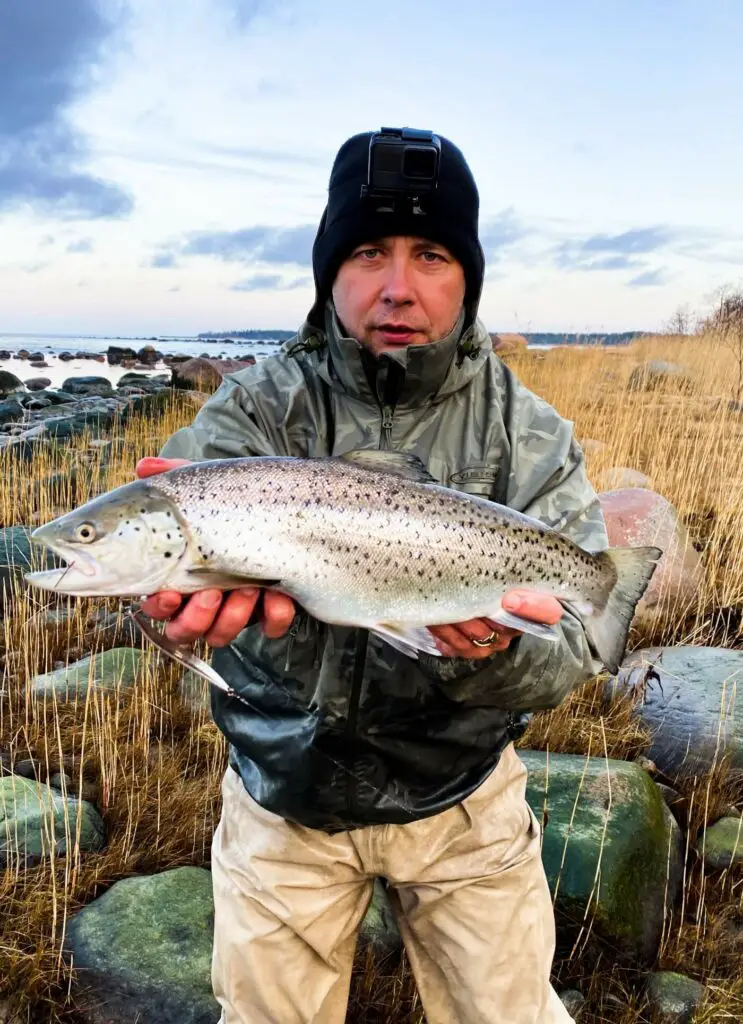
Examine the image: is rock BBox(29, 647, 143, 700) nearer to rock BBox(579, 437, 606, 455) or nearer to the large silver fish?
the large silver fish

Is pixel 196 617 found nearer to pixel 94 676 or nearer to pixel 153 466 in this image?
pixel 153 466

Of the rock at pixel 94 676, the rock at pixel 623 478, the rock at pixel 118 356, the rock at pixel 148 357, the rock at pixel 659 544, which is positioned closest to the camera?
the rock at pixel 94 676

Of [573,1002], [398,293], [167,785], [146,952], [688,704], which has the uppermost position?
[398,293]

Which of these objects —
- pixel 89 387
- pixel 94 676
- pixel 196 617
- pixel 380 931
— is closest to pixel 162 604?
pixel 196 617

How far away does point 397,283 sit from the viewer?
2.74 metres

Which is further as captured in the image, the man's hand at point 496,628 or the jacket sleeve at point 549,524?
the jacket sleeve at point 549,524

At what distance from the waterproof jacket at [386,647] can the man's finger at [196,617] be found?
1.20ft

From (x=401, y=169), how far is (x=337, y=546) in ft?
5.02

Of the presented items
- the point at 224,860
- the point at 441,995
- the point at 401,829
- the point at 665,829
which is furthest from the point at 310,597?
the point at 665,829

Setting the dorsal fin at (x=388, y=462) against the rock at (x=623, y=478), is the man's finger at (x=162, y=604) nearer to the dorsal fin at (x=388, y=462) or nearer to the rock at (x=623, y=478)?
the dorsal fin at (x=388, y=462)

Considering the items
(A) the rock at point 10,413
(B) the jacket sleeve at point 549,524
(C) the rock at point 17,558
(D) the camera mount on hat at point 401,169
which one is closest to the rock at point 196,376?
(A) the rock at point 10,413

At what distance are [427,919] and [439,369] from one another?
1.96 m

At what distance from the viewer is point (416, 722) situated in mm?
2520

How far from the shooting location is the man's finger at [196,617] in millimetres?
2111
